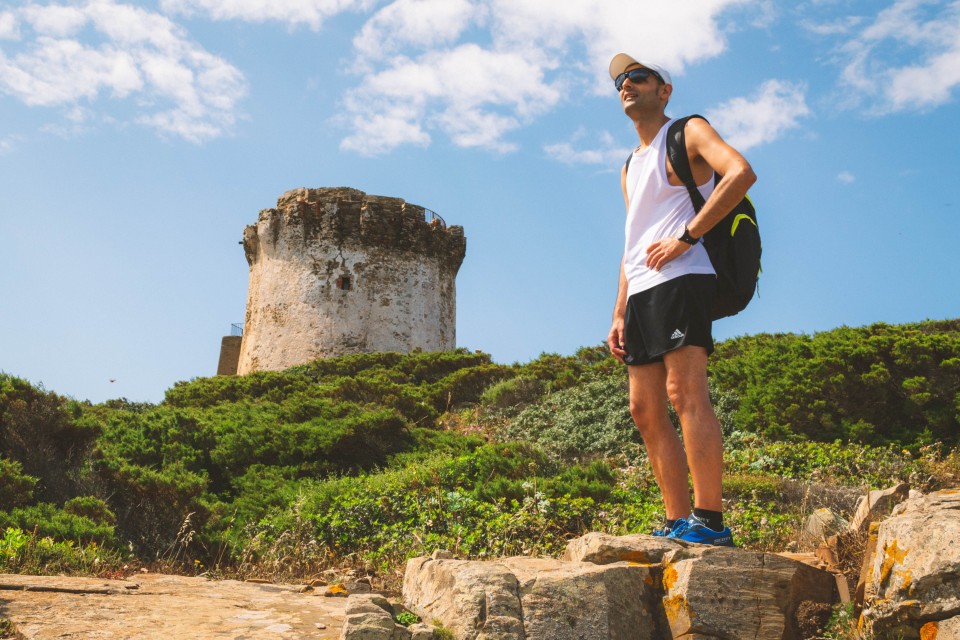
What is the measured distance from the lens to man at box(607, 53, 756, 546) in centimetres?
359

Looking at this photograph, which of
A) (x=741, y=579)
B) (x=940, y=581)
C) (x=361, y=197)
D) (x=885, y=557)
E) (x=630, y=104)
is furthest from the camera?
(x=361, y=197)

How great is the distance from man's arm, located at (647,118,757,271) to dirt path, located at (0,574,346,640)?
2176 mm

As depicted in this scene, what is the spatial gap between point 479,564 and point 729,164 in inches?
80.5

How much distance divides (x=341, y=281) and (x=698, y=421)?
20.1 m

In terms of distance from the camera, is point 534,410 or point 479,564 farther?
point 534,410

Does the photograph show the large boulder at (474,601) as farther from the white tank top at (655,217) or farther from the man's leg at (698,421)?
the white tank top at (655,217)

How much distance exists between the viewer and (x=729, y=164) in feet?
11.8

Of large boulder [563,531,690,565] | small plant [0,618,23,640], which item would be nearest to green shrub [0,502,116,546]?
small plant [0,618,23,640]

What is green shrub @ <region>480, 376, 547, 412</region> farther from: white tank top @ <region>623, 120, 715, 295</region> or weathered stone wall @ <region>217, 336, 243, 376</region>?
weathered stone wall @ <region>217, 336, 243, 376</region>

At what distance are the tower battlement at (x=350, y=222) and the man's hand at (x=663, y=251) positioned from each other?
65.8 feet

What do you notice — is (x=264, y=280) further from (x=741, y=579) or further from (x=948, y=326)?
(x=741, y=579)

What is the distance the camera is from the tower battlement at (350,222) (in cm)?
2331

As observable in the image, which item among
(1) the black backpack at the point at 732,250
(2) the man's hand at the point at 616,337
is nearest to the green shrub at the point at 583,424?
(2) the man's hand at the point at 616,337

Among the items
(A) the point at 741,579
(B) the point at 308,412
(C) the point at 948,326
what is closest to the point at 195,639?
(A) the point at 741,579
